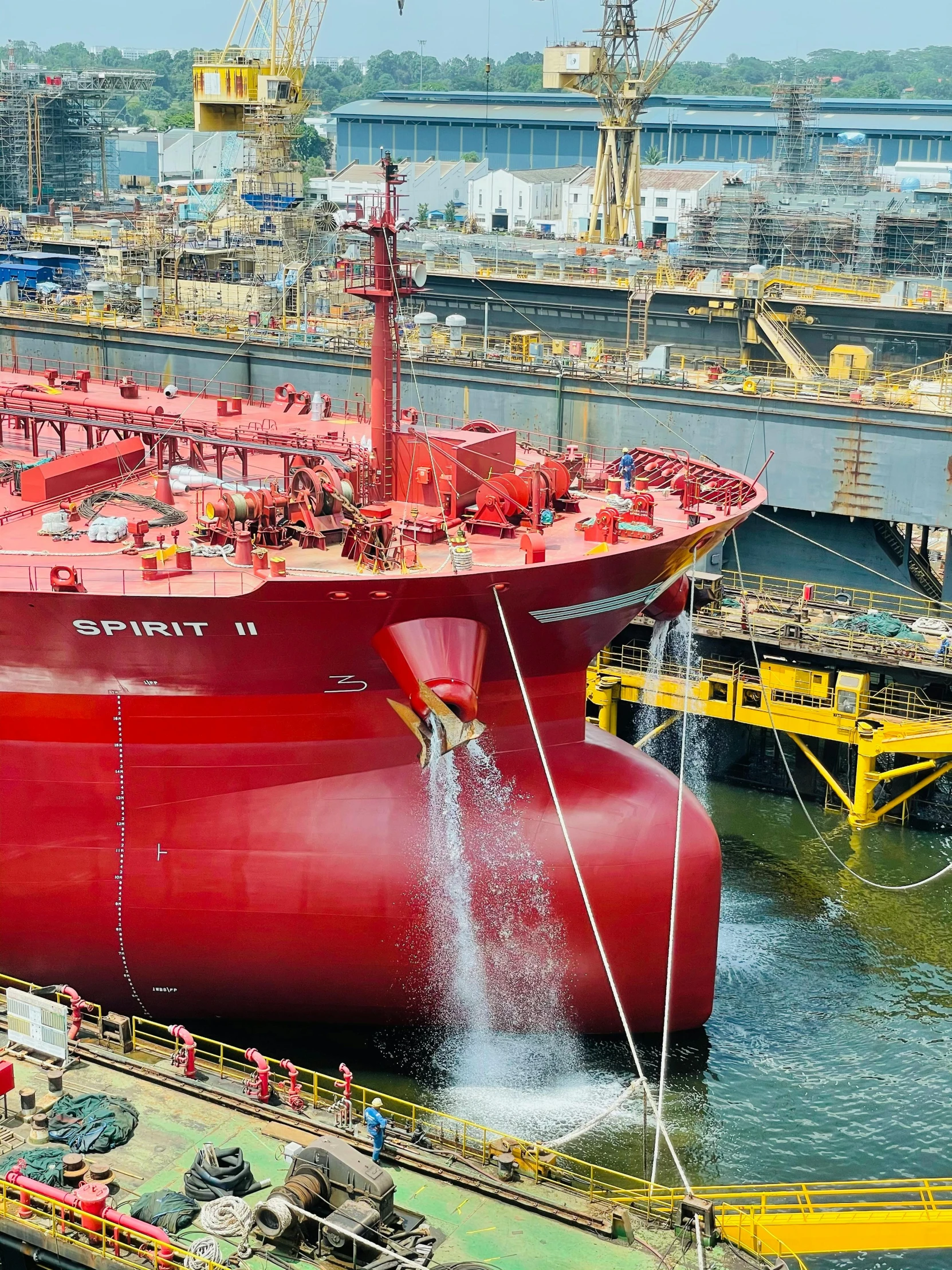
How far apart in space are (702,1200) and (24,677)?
30.9 ft

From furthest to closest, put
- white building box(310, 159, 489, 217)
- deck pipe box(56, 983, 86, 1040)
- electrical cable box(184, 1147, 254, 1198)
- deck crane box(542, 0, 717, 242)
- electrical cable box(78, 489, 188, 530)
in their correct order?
white building box(310, 159, 489, 217), deck crane box(542, 0, 717, 242), electrical cable box(78, 489, 188, 530), deck pipe box(56, 983, 86, 1040), electrical cable box(184, 1147, 254, 1198)

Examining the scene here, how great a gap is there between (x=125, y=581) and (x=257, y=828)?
125 inches

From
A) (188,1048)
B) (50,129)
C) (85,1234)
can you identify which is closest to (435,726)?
(188,1048)

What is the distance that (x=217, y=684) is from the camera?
17469 mm

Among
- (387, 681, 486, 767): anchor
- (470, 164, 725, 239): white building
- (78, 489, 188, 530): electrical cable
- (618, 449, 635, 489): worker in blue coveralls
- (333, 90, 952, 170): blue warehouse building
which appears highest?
(333, 90, 952, 170): blue warehouse building

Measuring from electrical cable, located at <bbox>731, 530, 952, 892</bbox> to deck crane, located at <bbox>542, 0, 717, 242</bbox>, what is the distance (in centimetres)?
2067

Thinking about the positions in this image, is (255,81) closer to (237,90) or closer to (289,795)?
(237,90)

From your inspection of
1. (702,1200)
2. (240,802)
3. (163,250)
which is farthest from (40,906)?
(163,250)

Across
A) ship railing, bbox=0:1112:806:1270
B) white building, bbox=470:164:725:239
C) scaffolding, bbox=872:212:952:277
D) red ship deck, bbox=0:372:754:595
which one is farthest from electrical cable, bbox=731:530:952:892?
white building, bbox=470:164:725:239

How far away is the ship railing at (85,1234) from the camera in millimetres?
11938

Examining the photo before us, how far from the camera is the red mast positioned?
63.1ft

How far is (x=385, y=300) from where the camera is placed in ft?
63.7

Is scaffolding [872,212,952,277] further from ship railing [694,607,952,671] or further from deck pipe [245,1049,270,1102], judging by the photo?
deck pipe [245,1049,270,1102]

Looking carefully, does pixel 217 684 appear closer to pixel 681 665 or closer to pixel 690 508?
pixel 690 508
